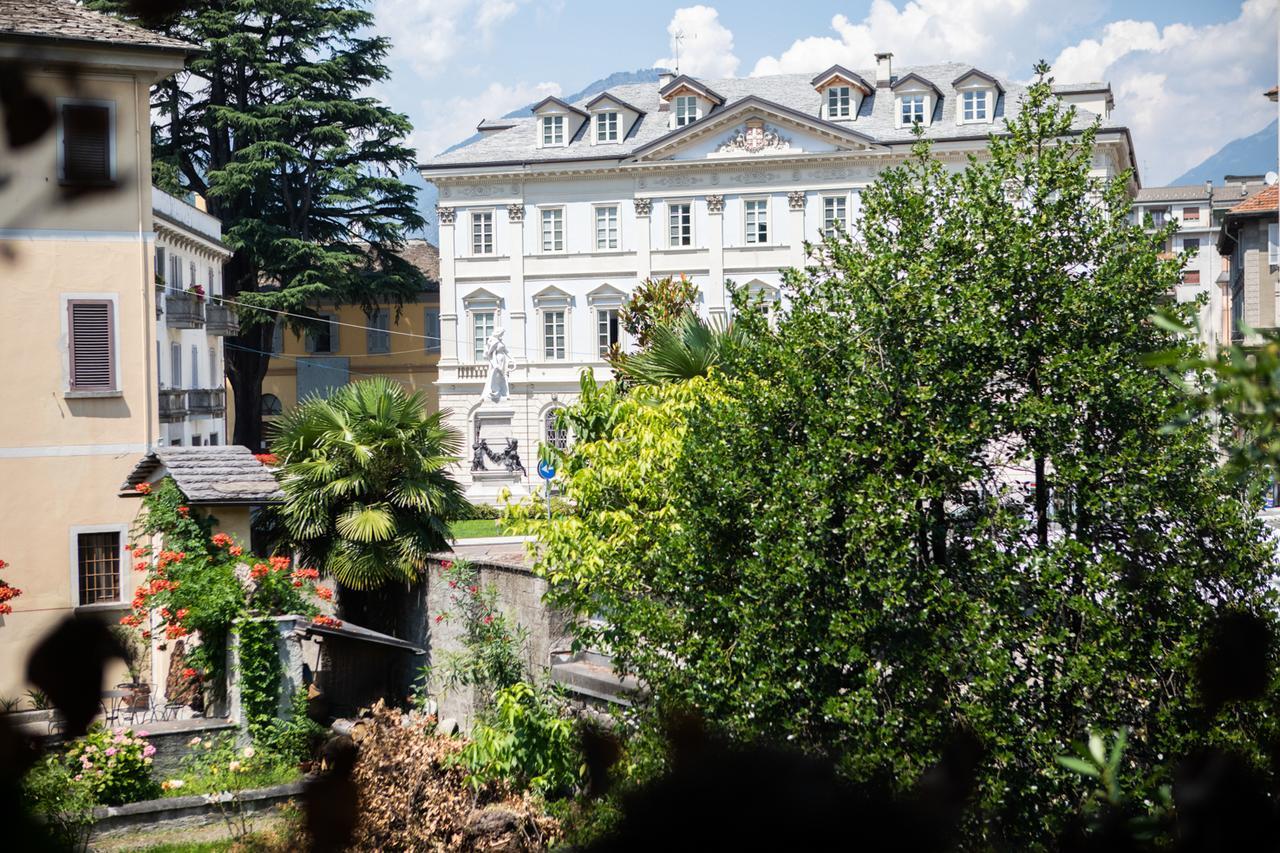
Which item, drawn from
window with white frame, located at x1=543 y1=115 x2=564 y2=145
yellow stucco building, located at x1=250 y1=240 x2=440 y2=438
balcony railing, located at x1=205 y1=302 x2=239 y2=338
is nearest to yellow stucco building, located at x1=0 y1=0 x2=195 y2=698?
balcony railing, located at x1=205 y1=302 x2=239 y2=338

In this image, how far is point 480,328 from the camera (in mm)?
48062

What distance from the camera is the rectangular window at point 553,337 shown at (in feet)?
157

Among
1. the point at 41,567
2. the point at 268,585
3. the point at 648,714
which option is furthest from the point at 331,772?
the point at 41,567

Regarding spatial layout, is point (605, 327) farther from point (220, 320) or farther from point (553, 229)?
point (220, 320)

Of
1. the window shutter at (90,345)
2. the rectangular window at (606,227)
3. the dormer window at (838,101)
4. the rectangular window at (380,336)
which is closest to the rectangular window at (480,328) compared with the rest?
the rectangular window at (606,227)

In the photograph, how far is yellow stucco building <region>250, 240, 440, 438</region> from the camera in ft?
174

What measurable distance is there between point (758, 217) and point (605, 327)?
7.12 m

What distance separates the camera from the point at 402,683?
1769cm

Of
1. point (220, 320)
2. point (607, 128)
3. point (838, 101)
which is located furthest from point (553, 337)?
point (220, 320)

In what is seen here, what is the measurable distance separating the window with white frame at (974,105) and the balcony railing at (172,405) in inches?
1151

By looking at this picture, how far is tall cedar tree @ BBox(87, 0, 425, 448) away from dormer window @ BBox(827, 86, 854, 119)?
618 inches

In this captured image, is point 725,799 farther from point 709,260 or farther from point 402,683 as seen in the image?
point 709,260

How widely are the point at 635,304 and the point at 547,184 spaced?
28.7m

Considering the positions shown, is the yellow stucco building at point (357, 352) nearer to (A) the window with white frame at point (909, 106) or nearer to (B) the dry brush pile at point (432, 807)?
(A) the window with white frame at point (909, 106)
